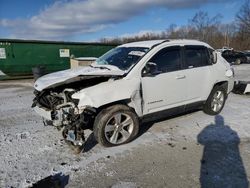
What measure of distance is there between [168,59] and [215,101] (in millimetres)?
2011

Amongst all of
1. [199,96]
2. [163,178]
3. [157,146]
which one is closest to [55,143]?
[157,146]

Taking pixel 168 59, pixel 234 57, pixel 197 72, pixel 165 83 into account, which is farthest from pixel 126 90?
pixel 234 57

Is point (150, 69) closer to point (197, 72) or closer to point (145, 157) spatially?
point (197, 72)

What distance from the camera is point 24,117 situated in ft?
21.6

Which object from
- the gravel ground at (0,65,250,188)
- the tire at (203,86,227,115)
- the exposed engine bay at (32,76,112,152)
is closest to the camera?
the gravel ground at (0,65,250,188)

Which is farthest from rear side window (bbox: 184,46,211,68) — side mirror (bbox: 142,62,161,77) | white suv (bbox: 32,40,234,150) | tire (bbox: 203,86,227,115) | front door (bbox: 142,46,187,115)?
side mirror (bbox: 142,62,161,77)

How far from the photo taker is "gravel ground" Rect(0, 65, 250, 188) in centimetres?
364

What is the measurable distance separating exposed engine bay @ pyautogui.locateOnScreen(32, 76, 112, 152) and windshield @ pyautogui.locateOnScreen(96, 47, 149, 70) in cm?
67

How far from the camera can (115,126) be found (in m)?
4.62

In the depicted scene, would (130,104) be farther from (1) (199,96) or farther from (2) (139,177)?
(1) (199,96)

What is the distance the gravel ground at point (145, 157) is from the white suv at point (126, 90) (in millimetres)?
392

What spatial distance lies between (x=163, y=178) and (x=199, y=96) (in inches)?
109

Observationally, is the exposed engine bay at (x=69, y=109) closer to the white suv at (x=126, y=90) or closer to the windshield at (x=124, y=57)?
the white suv at (x=126, y=90)

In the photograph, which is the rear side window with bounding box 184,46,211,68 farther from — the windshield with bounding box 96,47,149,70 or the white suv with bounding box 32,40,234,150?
the windshield with bounding box 96,47,149,70
